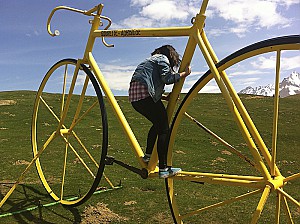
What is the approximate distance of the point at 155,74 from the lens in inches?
162

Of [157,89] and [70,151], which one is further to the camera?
[70,151]

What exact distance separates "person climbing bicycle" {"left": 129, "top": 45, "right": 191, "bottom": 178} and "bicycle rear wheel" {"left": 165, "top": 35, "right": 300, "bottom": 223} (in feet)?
0.51

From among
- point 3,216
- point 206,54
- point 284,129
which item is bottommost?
point 3,216

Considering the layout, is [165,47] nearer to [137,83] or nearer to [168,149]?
[137,83]

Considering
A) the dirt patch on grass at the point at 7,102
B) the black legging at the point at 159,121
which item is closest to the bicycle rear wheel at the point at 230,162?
the black legging at the point at 159,121

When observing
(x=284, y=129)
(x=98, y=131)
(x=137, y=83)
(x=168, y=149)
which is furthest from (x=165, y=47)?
(x=284, y=129)

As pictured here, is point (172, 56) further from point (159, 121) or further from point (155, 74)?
point (159, 121)

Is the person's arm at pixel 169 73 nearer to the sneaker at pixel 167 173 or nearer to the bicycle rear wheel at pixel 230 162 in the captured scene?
the bicycle rear wheel at pixel 230 162

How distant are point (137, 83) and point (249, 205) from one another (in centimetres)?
380

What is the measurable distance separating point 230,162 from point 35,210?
704cm

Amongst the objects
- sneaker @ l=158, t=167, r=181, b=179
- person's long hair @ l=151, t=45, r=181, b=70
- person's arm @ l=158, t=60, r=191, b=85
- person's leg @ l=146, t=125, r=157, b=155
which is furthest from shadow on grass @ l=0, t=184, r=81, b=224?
person's long hair @ l=151, t=45, r=181, b=70

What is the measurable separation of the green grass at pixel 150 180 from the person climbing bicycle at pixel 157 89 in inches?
79.1

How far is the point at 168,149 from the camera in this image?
13.9 ft

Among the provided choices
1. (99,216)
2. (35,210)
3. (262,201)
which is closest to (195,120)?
(262,201)
